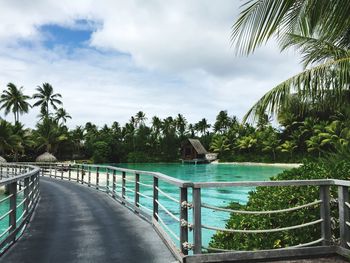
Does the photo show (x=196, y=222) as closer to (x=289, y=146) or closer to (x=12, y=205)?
(x=12, y=205)

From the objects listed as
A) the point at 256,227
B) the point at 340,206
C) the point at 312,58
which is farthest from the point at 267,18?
the point at 312,58

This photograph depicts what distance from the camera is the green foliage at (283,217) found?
4723 millimetres

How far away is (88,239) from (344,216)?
3632 mm

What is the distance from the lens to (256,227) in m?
5.05

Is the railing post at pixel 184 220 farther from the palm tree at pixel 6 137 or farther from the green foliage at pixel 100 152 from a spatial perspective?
the green foliage at pixel 100 152

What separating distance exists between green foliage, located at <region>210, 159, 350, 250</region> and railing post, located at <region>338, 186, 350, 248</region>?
277mm

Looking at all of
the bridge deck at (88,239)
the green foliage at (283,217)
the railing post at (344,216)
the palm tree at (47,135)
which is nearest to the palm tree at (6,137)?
the palm tree at (47,135)

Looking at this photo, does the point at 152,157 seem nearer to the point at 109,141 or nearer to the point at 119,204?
the point at 109,141

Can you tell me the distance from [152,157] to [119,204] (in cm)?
5819

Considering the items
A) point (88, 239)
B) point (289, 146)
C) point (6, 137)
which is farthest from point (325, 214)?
point (289, 146)

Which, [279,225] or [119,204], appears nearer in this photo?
[279,225]

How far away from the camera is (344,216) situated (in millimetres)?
4324

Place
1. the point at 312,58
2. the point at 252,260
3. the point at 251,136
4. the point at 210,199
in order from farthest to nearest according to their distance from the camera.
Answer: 1. the point at 251,136
2. the point at 210,199
3. the point at 312,58
4. the point at 252,260

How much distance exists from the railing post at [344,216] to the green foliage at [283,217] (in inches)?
10.9
